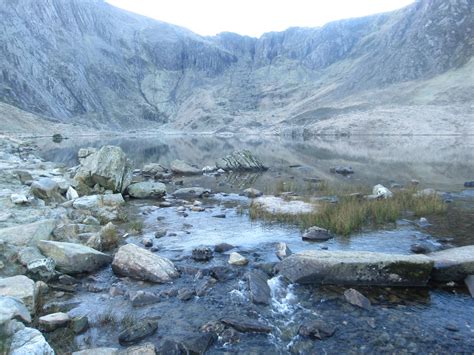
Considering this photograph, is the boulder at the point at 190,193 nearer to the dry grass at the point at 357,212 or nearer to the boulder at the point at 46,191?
the dry grass at the point at 357,212

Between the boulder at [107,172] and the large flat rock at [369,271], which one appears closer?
the large flat rock at [369,271]

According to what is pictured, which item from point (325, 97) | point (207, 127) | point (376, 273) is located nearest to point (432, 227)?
point (376, 273)

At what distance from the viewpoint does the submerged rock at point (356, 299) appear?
31.2ft

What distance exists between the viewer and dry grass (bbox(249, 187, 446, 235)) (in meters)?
16.4

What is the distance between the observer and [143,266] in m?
11.2

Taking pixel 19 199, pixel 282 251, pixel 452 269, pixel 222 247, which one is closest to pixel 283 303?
pixel 282 251

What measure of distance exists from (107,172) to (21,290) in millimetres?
17081

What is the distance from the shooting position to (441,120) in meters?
98.9

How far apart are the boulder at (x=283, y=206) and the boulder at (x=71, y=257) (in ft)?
31.1

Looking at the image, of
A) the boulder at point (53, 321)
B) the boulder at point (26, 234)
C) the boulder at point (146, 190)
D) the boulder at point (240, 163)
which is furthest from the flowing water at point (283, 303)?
the boulder at point (240, 163)

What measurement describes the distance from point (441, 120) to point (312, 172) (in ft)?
255

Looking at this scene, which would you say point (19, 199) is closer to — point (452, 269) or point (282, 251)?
point (282, 251)

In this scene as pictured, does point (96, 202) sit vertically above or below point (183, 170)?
above

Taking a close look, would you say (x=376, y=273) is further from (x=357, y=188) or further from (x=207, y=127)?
(x=207, y=127)
